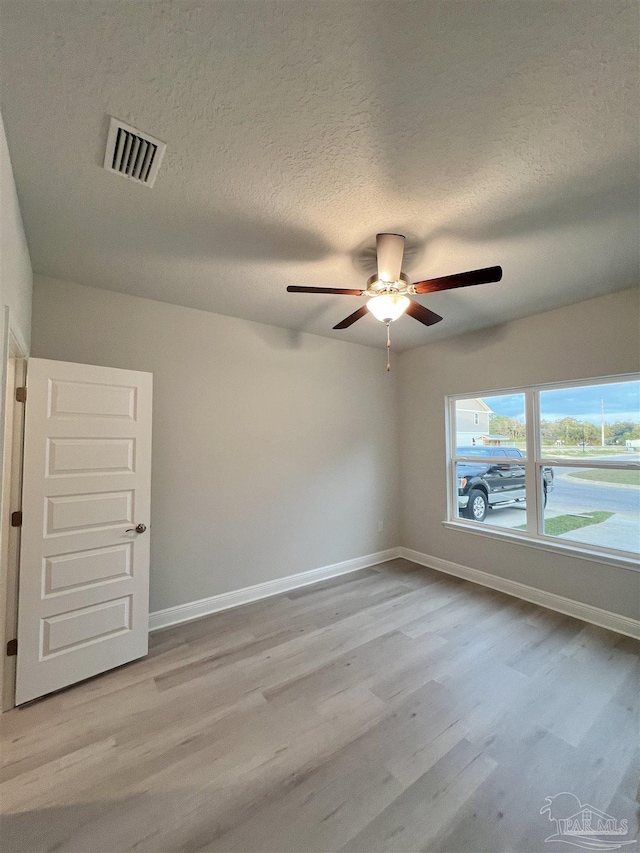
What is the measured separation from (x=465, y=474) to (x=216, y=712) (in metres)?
3.26

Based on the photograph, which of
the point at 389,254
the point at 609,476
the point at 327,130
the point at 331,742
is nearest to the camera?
the point at 327,130

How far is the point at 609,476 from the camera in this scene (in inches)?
114

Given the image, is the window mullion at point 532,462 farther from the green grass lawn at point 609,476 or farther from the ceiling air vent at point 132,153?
the ceiling air vent at point 132,153

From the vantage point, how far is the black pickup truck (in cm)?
346

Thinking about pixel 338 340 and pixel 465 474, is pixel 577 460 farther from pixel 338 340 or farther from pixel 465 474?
pixel 338 340

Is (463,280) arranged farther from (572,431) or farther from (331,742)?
(331,742)

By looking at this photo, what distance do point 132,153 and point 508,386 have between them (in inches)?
136

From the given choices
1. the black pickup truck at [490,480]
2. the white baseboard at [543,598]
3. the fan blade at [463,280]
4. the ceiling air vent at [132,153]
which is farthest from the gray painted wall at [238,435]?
the fan blade at [463,280]

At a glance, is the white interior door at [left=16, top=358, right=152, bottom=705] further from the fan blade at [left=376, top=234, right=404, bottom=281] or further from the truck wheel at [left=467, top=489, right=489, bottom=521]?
the truck wheel at [left=467, top=489, right=489, bottom=521]

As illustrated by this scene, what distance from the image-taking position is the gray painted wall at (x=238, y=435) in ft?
8.87

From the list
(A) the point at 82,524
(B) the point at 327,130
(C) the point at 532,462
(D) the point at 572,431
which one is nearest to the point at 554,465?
(C) the point at 532,462

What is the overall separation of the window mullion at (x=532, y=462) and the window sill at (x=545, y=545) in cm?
13

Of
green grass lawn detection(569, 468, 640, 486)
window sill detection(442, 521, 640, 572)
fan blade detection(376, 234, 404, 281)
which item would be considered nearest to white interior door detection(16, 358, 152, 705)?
fan blade detection(376, 234, 404, 281)

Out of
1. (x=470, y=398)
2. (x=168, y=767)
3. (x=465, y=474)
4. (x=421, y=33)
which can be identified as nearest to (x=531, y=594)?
(x=465, y=474)
